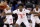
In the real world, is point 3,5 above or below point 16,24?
above

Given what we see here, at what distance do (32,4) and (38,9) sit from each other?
4.0 inches

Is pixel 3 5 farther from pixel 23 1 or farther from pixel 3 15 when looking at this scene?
pixel 23 1

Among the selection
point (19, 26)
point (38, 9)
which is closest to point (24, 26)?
point (19, 26)

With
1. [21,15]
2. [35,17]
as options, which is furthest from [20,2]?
[35,17]

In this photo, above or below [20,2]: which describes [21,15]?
below

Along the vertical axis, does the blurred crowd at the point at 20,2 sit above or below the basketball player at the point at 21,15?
above

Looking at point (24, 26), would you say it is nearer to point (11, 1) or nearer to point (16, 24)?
point (16, 24)

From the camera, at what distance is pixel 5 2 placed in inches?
44.8

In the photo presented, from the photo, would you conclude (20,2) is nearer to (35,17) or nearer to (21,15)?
(21,15)

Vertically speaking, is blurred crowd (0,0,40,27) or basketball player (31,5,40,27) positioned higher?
blurred crowd (0,0,40,27)

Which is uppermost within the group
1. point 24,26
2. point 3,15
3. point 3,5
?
point 3,5

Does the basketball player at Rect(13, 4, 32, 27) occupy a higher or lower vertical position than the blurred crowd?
Answer: lower

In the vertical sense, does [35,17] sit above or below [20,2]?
below

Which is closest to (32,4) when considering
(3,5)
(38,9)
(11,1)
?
(38,9)
